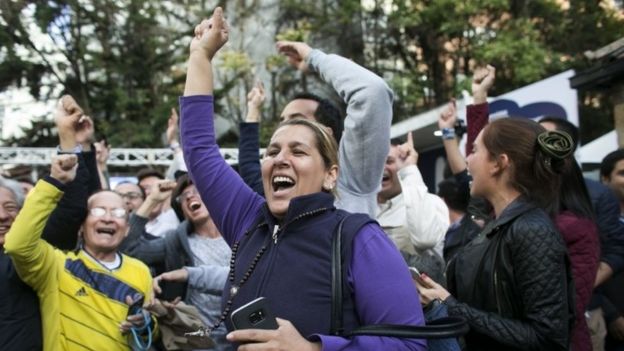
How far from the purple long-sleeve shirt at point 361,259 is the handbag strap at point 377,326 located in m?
0.02

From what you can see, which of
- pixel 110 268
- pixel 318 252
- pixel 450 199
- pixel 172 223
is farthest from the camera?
pixel 172 223

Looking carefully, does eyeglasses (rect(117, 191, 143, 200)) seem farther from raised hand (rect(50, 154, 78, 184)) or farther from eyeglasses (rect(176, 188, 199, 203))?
raised hand (rect(50, 154, 78, 184))

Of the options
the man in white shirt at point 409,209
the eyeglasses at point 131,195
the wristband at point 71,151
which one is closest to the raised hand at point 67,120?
the wristband at point 71,151

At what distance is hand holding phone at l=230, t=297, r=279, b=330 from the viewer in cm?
186

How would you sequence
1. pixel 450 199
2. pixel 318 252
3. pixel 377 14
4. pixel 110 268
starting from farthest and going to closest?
1. pixel 377 14
2. pixel 450 199
3. pixel 110 268
4. pixel 318 252

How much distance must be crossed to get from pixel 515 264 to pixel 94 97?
58.9 feet

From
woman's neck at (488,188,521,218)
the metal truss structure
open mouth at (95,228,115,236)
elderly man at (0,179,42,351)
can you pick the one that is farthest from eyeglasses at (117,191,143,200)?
the metal truss structure

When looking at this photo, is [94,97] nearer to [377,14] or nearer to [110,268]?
[377,14]

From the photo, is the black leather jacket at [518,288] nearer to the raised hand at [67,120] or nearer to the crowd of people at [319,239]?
the crowd of people at [319,239]


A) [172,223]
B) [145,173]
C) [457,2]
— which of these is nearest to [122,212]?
[172,223]

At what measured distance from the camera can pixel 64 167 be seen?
3240mm

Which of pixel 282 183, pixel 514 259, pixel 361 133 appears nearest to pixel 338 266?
pixel 282 183

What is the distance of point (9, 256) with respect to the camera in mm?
3551

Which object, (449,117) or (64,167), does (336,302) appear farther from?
(449,117)
